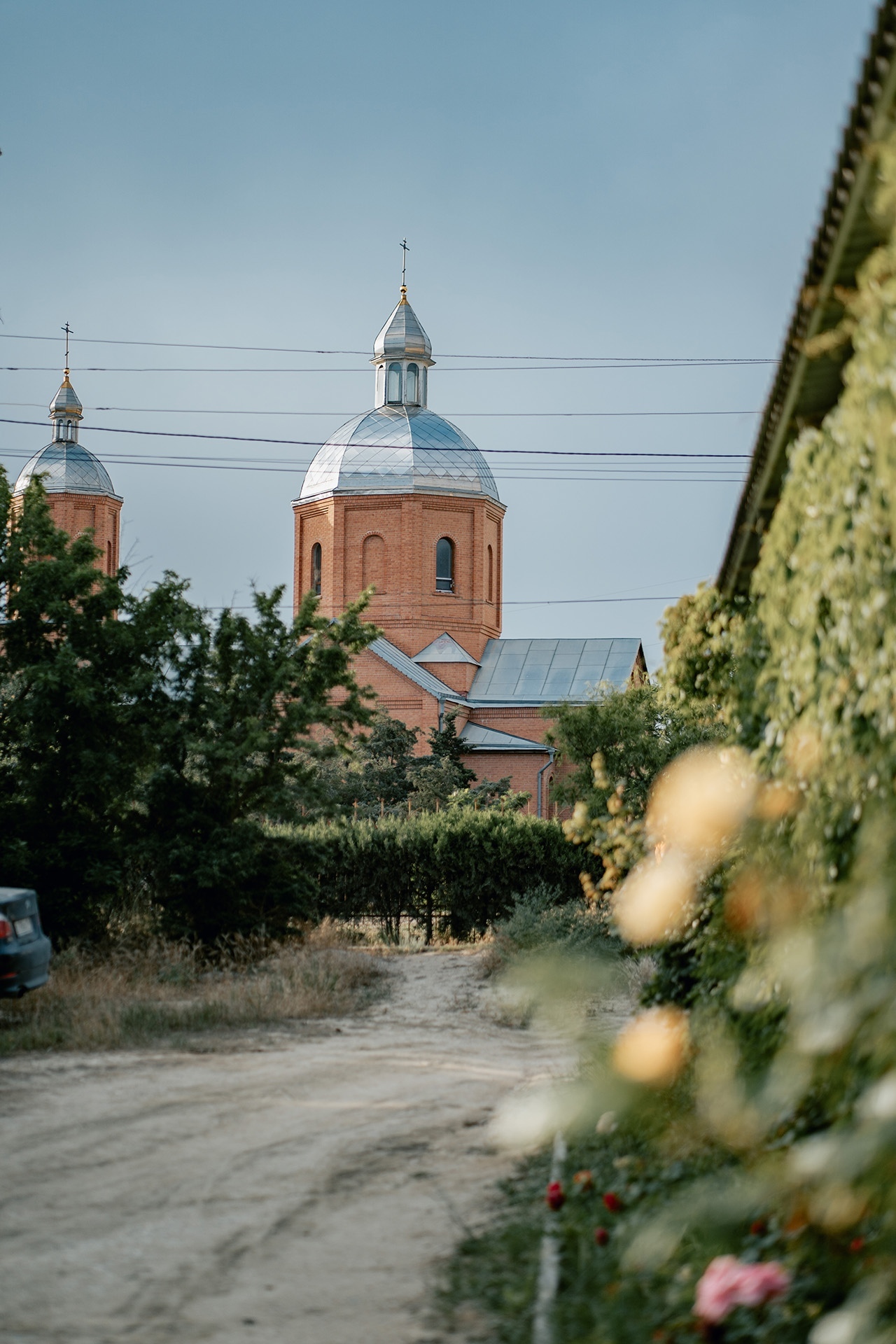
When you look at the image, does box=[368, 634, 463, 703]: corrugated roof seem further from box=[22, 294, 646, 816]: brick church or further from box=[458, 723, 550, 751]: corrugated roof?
box=[458, 723, 550, 751]: corrugated roof

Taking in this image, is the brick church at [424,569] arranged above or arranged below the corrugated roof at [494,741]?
above

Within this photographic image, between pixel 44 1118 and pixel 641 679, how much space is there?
39.7 metres

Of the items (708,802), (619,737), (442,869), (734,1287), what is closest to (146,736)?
(442,869)

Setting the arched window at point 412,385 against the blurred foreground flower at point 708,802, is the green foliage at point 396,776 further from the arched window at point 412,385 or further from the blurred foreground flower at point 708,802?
the blurred foreground flower at point 708,802

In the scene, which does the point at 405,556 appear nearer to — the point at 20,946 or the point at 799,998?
the point at 20,946

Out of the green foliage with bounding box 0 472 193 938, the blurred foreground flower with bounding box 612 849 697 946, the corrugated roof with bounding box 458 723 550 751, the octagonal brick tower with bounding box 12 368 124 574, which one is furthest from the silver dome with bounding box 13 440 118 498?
the blurred foreground flower with bounding box 612 849 697 946

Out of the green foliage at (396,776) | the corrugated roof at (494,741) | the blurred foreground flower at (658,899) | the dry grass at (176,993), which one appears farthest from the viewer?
the corrugated roof at (494,741)

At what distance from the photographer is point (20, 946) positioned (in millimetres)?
11578

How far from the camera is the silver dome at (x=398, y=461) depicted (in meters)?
48.7

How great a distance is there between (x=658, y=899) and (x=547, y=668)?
43.8 meters

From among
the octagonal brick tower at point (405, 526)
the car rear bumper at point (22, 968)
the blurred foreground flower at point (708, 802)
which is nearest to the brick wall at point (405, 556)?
the octagonal brick tower at point (405, 526)

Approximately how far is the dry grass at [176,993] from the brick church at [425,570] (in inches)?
1124

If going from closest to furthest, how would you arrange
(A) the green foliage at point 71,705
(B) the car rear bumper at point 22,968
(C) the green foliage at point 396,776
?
(B) the car rear bumper at point 22,968 → (A) the green foliage at point 71,705 → (C) the green foliage at point 396,776

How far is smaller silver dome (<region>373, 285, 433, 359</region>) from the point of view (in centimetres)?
5188
